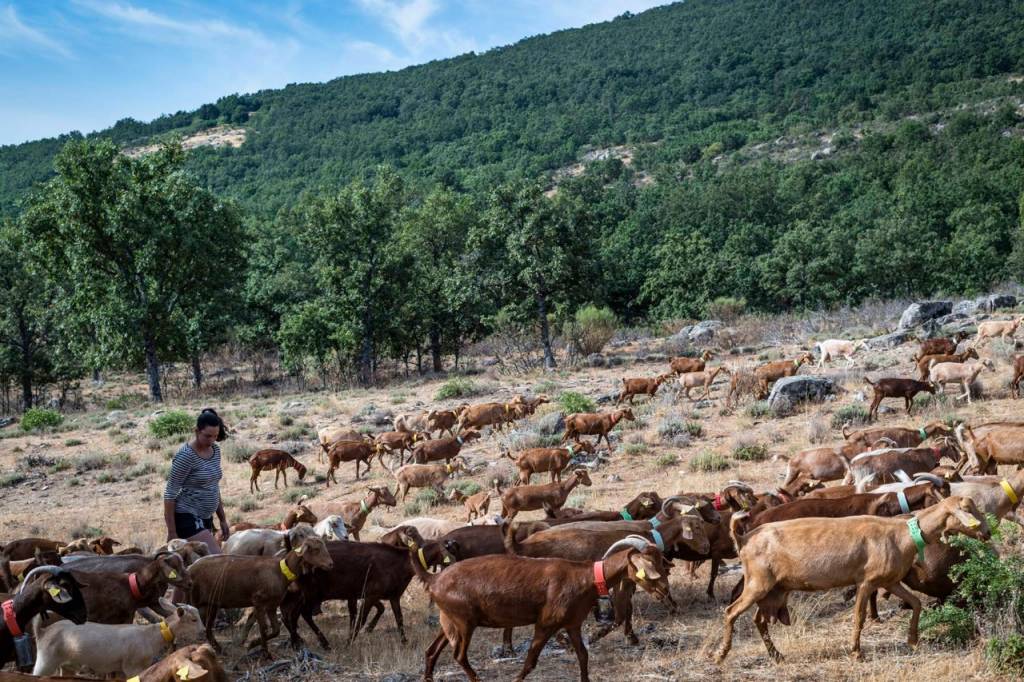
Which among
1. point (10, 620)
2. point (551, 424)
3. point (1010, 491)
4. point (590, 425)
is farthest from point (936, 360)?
point (10, 620)

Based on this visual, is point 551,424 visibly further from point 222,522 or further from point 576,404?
point 222,522

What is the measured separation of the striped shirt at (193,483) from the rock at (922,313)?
28168mm

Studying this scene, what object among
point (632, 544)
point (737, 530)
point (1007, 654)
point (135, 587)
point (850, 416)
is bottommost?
point (1007, 654)

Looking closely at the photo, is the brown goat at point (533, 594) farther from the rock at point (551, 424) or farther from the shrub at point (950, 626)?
the rock at point (551, 424)

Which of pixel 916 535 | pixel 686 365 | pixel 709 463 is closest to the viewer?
pixel 916 535

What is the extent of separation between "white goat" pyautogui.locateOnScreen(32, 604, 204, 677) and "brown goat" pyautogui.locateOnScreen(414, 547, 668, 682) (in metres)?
2.10

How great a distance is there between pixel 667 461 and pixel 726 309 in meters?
33.4

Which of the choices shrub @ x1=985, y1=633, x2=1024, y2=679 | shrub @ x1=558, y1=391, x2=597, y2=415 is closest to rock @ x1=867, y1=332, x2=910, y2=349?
shrub @ x1=558, y1=391, x2=597, y2=415

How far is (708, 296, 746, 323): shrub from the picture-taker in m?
48.2

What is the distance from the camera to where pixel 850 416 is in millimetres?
18359

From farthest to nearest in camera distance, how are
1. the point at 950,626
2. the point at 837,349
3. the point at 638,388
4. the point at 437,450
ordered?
the point at 837,349
the point at 638,388
the point at 437,450
the point at 950,626

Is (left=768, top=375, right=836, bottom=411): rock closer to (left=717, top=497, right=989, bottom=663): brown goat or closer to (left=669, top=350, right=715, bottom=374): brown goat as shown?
(left=669, top=350, right=715, bottom=374): brown goat

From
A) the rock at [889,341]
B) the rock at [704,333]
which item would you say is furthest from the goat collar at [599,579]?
the rock at [704,333]

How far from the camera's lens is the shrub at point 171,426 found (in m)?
26.6
